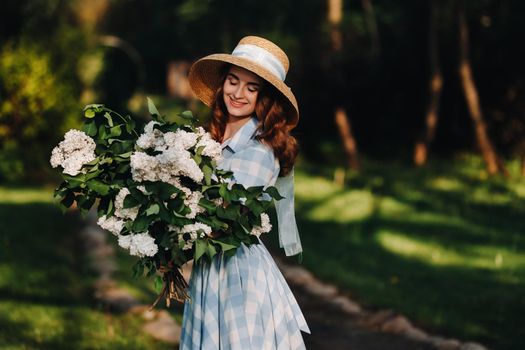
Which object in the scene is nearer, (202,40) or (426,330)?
(426,330)

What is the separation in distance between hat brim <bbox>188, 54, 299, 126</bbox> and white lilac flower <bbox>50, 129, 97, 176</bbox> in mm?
704

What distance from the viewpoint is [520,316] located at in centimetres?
626

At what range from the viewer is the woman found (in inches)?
131

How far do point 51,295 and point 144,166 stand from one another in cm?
387

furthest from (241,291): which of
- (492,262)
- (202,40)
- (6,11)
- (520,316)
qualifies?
(202,40)

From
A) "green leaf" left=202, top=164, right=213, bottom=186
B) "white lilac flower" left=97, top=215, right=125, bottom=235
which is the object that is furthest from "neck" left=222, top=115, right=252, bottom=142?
"white lilac flower" left=97, top=215, right=125, bottom=235

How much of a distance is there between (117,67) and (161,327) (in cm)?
3267

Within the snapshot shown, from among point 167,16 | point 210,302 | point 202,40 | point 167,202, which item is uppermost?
point 167,16

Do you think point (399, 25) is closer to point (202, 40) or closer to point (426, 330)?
point (202, 40)

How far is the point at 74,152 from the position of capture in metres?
3.20

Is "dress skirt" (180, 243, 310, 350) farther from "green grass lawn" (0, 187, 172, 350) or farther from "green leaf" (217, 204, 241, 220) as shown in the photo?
"green grass lawn" (0, 187, 172, 350)

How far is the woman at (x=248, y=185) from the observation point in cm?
333

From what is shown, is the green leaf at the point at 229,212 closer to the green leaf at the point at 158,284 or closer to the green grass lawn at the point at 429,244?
the green leaf at the point at 158,284

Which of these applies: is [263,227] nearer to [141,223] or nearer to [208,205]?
[208,205]
